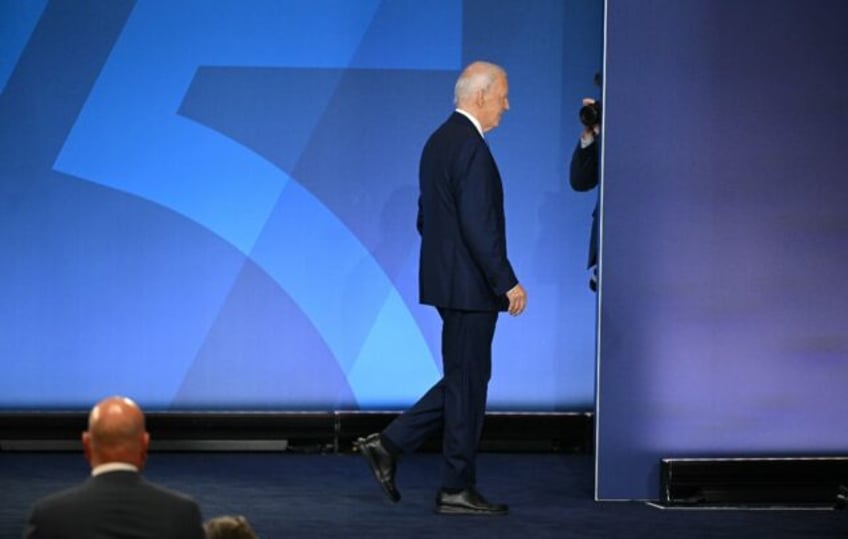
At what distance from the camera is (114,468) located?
11.2 ft

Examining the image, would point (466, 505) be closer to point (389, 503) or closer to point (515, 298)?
point (389, 503)

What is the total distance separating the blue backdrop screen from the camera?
8.28 metres

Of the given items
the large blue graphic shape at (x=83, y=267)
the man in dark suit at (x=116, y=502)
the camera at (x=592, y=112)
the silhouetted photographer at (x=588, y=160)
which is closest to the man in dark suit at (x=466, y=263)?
the camera at (x=592, y=112)

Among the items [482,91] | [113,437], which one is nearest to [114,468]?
[113,437]

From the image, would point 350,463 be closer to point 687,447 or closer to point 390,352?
point 390,352

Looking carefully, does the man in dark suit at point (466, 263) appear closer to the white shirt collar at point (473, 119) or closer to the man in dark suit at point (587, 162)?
the white shirt collar at point (473, 119)

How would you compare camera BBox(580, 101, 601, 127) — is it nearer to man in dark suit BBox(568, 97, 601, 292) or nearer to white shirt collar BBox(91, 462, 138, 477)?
man in dark suit BBox(568, 97, 601, 292)

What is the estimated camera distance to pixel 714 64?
6938 millimetres

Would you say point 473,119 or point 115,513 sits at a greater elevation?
point 473,119

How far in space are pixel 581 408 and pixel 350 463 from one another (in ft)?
3.95

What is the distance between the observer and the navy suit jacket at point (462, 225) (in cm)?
648

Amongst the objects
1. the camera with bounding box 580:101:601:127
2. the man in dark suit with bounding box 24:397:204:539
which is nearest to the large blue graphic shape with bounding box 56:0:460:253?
the camera with bounding box 580:101:601:127

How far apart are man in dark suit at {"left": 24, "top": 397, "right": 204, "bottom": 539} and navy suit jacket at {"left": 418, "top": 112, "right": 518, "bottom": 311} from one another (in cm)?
311

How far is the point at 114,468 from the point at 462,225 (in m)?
3.24
